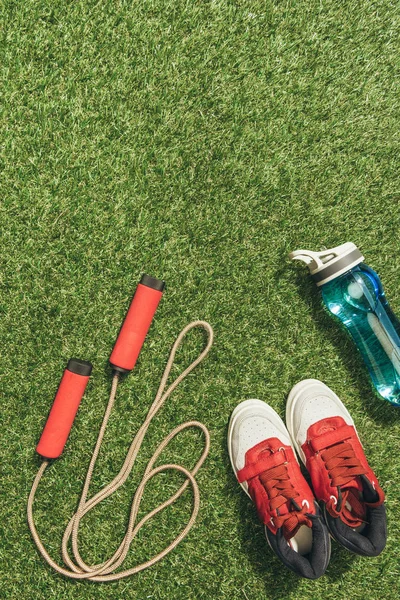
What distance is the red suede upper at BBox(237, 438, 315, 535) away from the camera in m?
2.01

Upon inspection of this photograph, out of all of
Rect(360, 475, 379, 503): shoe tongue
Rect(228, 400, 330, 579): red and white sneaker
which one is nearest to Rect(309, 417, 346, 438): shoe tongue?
Rect(228, 400, 330, 579): red and white sneaker

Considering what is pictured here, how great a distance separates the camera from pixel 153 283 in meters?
1.97

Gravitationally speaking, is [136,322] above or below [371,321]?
below

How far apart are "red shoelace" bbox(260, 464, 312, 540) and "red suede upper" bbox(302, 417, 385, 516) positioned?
11cm

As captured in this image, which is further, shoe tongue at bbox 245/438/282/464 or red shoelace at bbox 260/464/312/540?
shoe tongue at bbox 245/438/282/464

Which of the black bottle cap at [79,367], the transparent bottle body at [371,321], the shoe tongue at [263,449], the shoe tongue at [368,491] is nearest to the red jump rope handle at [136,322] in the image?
the black bottle cap at [79,367]

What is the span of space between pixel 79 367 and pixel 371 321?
133 cm

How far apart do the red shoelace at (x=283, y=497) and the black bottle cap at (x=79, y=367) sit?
902 millimetres

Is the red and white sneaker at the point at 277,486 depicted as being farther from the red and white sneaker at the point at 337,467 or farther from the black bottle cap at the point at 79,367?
the black bottle cap at the point at 79,367

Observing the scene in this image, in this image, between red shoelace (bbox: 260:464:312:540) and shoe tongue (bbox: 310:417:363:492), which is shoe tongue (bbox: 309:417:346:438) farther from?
red shoelace (bbox: 260:464:312:540)

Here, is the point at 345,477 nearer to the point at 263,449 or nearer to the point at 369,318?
the point at 263,449

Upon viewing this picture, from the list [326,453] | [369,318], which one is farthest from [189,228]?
[326,453]

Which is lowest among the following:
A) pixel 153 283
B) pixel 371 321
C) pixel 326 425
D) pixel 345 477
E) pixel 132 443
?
pixel 132 443

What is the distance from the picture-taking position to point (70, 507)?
2.09 m
